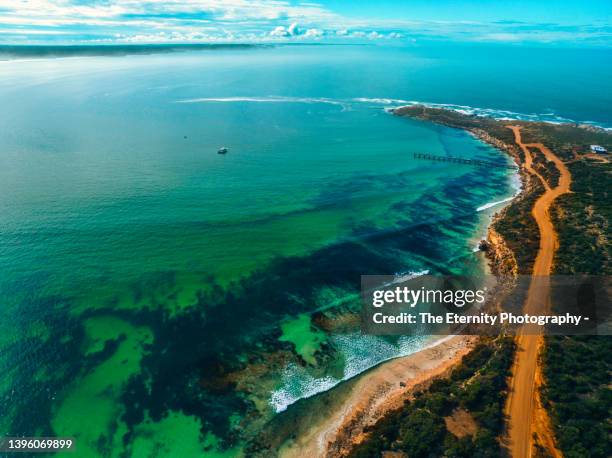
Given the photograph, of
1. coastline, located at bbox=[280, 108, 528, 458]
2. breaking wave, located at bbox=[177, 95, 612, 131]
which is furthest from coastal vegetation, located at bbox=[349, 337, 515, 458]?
breaking wave, located at bbox=[177, 95, 612, 131]

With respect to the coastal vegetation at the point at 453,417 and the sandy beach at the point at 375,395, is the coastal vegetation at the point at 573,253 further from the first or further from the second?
the sandy beach at the point at 375,395

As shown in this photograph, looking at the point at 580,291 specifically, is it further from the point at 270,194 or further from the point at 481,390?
the point at 270,194

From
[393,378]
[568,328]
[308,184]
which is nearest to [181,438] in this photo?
[393,378]

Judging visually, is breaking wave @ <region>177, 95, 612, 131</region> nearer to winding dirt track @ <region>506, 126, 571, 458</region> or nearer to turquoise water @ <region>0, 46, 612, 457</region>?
turquoise water @ <region>0, 46, 612, 457</region>

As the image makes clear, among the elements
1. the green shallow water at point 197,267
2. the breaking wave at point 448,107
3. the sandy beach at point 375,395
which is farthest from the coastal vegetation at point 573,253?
the breaking wave at point 448,107

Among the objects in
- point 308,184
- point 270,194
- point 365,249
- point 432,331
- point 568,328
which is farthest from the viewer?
point 308,184

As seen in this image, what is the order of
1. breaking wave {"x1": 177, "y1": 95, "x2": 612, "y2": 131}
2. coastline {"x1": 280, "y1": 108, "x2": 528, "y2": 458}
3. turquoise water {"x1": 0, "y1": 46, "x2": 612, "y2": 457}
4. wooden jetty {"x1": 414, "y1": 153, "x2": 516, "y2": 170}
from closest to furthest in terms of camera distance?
coastline {"x1": 280, "y1": 108, "x2": 528, "y2": 458} < turquoise water {"x1": 0, "y1": 46, "x2": 612, "y2": 457} < wooden jetty {"x1": 414, "y1": 153, "x2": 516, "y2": 170} < breaking wave {"x1": 177, "y1": 95, "x2": 612, "y2": 131}
